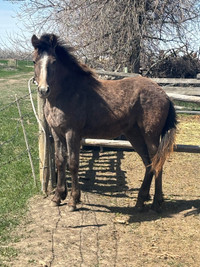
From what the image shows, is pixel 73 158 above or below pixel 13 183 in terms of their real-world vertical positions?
above

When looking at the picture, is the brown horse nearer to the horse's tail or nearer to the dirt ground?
the horse's tail

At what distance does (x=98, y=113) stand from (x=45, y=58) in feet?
3.38

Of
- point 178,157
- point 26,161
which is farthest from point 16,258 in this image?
point 178,157

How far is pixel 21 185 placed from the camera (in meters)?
5.38

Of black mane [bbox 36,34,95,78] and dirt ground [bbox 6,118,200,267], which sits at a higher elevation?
black mane [bbox 36,34,95,78]

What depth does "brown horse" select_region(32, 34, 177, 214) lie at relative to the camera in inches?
172

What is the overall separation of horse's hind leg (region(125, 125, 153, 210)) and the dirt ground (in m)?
0.19

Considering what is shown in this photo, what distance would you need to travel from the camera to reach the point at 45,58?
13.3 feet

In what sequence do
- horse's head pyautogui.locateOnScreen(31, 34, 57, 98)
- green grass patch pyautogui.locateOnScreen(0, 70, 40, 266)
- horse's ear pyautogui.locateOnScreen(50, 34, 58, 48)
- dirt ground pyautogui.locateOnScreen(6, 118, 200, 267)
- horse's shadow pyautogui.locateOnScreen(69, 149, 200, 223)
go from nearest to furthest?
dirt ground pyautogui.locateOnScreen(6, 118, 200, 267) < green grass patch pyautogui.locateOnScreen(0, 70, 40, 266) < horse's head pyautogui.locateOnScreen(31, 34, 57, 98) < horse's ear pyautogui.locateOnScreen(50, 34, 58, 48) < horse's shadow pyautogui.locateOnScreen(69, 149, 200, 223)

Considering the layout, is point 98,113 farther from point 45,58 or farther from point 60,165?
point 45,58

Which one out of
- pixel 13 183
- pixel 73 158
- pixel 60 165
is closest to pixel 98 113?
pixel 73 158

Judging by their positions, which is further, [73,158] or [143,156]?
[143,156]

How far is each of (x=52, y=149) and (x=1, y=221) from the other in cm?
153

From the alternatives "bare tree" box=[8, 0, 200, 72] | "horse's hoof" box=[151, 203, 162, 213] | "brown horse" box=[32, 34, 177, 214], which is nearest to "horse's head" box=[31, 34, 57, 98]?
"brown horse" box=[32, 34, 177, 214]
